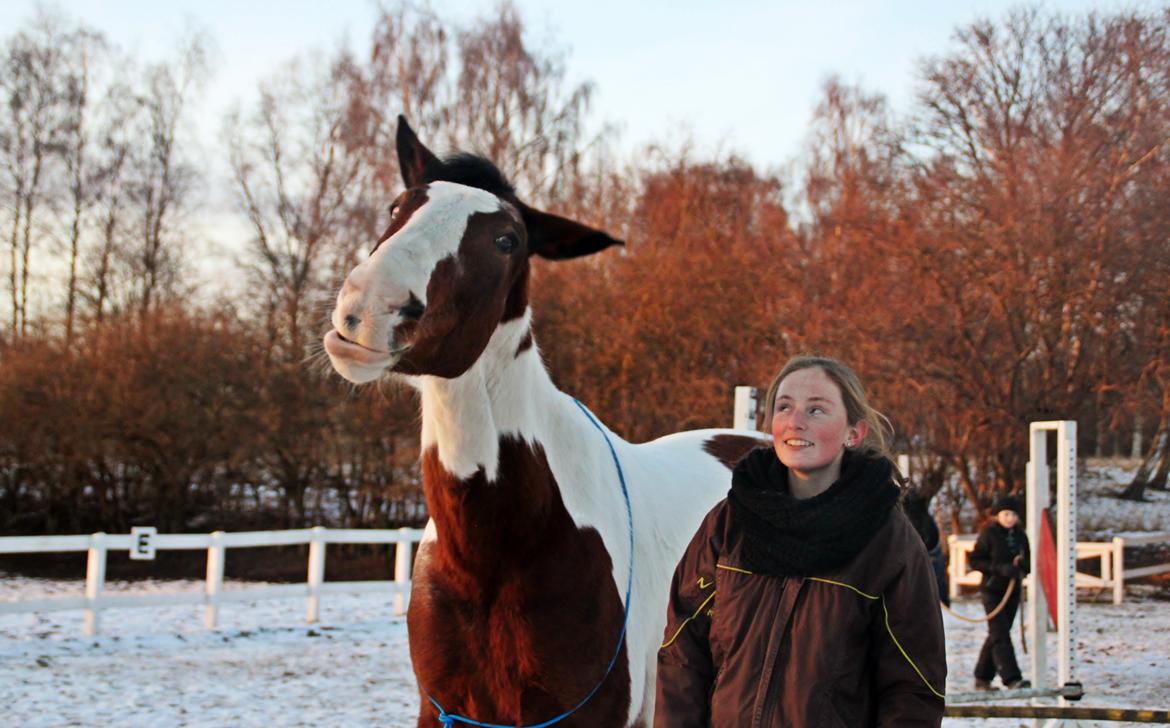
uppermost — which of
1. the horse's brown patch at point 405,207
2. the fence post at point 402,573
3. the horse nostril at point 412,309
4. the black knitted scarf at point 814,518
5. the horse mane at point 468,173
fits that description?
the horse mane at point 468,173

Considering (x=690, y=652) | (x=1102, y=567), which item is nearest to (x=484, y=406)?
(x=690, y=652)

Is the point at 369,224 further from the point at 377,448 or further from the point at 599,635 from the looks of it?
the point at 599,635

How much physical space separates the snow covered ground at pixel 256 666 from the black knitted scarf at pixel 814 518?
5.75 metres

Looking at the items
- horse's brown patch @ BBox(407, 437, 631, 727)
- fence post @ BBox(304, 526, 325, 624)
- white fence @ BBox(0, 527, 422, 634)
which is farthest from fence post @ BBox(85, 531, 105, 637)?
horse's brown patch @ BBox(407, 437, 631, 727)

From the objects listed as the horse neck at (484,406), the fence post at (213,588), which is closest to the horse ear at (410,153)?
the horse neck at (484,406)

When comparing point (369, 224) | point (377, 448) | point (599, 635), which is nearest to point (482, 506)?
point (599, 635)

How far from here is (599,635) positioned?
2.95 metres

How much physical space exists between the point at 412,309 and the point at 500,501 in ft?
2.31

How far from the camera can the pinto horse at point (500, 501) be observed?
2666 millimetres

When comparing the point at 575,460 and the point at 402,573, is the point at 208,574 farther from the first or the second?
the point at 575,460

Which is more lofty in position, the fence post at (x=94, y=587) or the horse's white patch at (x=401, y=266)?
the horse's white patch at (x=401, y=266)

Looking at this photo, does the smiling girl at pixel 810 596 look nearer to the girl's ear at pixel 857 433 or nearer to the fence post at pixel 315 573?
the girl's ear at pixel 857 433

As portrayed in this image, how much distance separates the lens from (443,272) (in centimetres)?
256

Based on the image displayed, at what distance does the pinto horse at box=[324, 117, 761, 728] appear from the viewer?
8.75 ft
